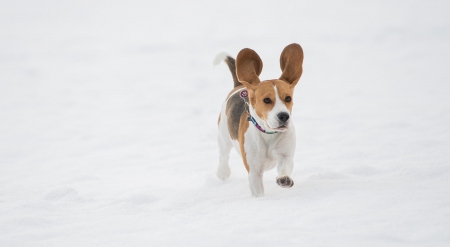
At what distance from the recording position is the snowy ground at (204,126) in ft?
10.4

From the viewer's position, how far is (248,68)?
4312 mm

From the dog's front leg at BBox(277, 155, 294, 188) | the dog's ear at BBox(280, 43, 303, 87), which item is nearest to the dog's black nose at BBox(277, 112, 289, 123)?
the dog's front leg at BBox(277, 155, 294, 188)

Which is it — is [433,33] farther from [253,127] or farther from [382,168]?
[253,127]

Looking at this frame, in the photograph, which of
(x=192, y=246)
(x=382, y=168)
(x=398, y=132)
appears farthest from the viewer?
(x=398, y=132)

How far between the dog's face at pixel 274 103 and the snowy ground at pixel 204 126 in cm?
56

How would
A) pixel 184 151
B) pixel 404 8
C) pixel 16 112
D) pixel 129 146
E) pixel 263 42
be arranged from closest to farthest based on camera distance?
pixel 184 151 < pixel 129 146 < pixel 16 112 < pixel 263 42 < pixel 404 8

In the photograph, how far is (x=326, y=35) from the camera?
18.0 meters

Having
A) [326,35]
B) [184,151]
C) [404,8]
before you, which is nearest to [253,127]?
[184,151]

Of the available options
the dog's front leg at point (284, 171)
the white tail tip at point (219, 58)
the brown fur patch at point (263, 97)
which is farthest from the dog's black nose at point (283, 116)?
the white tail tip at point (219, 58)

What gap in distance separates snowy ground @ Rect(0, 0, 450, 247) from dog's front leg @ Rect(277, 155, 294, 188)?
0.48 feet

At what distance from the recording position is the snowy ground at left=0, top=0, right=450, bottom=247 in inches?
124

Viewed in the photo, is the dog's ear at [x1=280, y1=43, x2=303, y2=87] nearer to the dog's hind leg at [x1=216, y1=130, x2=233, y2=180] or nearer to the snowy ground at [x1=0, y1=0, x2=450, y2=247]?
the snowy ground at [x1=0, y1=0, x2=450, y2=247]

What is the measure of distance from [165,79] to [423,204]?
12440mm

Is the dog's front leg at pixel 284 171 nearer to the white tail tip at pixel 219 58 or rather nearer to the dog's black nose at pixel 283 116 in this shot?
the dog's black nose at pixel 283 116
